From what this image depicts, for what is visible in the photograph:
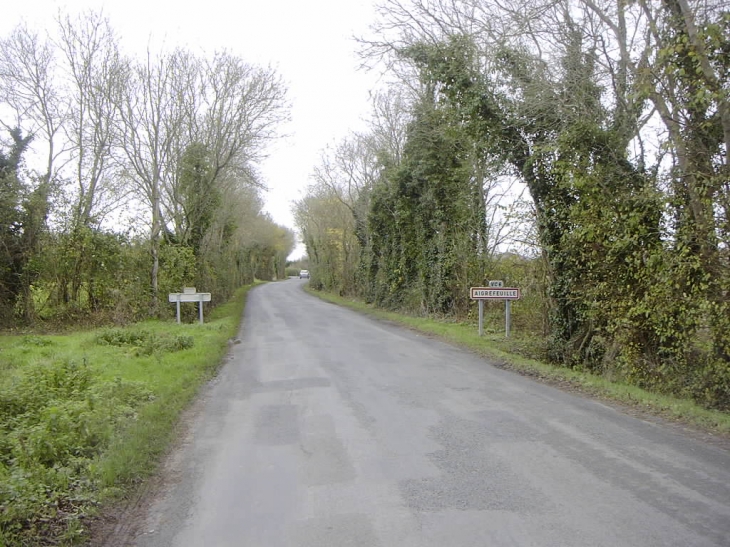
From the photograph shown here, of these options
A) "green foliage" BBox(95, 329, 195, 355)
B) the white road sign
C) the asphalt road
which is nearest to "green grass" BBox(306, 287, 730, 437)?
the asphalt road

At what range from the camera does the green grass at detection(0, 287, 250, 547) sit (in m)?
4.38

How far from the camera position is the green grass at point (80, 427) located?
4.38m

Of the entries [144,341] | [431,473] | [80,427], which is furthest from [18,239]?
[431,473]

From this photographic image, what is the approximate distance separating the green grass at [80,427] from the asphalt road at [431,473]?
0.46m

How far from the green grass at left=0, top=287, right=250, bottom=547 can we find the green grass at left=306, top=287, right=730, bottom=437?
6.26 metres

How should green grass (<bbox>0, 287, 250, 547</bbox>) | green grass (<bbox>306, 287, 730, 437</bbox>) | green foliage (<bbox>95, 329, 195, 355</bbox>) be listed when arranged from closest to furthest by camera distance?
green grass (<bbox>0, 287, 250, 547</bbox>)
green grass (<bbox>306, 287, 730, 437</bbox>)
green foliage (<bbox>95, 329, 195, 355</bbox>)

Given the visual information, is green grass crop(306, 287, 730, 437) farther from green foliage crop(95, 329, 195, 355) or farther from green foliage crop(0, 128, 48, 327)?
green foliage crop(0, 128, 48, 327)

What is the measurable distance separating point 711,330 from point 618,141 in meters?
4.33

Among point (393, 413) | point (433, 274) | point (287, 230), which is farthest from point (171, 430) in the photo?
point (287, 230)

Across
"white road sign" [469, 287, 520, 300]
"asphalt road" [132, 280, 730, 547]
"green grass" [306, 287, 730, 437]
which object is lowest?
"asphalt road" [132, 280, 730, 547]

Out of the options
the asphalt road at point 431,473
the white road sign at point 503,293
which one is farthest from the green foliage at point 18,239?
the white road sign at point 503,293

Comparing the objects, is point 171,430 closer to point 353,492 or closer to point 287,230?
point 353,492

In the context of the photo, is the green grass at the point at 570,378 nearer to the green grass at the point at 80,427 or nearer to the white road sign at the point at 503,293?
the white road sign at the point at 503,293

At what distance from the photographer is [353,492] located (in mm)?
4875
